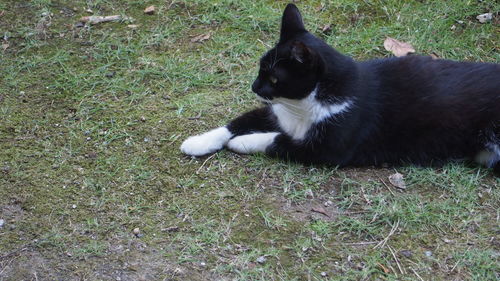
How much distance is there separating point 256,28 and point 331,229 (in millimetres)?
1960

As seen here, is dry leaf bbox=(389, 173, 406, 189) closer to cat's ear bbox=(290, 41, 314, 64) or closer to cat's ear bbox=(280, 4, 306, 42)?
cat's ear bbox=(290, 41, 314, 64)

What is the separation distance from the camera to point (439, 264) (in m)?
2.81

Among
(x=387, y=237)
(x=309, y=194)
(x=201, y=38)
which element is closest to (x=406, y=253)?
(x=387, y=237)

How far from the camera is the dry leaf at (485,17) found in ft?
14.5

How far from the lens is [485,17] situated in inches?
175

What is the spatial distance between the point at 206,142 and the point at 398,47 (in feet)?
5.44

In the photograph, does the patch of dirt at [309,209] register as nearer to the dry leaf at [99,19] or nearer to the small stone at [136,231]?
the small stone at [136,231]

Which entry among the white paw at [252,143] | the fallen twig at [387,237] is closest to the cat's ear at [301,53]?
the white paw at [252,143]

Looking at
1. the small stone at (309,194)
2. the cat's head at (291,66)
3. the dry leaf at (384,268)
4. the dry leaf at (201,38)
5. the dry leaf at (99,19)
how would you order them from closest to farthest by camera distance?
1. the dry leaf at (384,268)
2. the cat's head at (291,66)
3. the small stone at (309,194)
4. the dry leaf at (201,38)
5. the dry leaf at (99,19)

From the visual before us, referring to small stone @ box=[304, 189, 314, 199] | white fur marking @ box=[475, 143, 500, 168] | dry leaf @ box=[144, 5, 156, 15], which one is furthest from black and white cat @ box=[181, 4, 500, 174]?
dry leaf @ box=[144, 5, 156, 15]

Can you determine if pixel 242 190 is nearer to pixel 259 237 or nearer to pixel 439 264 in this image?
pixel 259 237

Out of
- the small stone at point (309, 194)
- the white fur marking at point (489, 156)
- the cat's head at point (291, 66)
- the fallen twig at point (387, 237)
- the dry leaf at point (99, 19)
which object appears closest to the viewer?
the fallen twig at point (387, 237)

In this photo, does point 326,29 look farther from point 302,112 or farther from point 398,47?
point 302,112

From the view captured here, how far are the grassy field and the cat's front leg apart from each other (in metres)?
0.08
